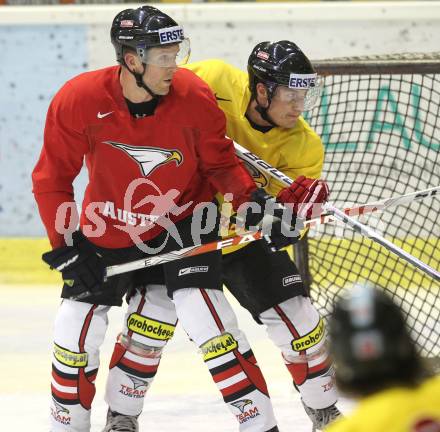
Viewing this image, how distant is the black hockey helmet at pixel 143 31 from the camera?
3.14 meters

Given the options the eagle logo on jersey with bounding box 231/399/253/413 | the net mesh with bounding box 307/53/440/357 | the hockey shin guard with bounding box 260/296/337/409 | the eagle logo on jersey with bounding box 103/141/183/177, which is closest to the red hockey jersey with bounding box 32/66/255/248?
the eagle logo on jersey with bounding box 103/141/183/177

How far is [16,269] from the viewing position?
19.4 feet

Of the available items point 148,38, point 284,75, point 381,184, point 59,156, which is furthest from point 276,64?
point 381,184

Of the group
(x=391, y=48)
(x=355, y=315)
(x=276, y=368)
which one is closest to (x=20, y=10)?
(x=391, y=48)

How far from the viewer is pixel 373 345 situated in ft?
5.65

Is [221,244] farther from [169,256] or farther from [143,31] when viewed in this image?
[143,31]

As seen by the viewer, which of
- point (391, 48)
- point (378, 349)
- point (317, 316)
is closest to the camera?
point (378, 349)

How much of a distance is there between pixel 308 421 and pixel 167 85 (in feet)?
4.09

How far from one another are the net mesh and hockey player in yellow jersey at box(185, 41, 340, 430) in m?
1.05

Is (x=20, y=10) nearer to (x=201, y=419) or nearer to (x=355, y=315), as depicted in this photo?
(x=201, y=419)

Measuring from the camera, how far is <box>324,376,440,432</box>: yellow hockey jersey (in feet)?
5.51

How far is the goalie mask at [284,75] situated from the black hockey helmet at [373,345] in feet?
5.53

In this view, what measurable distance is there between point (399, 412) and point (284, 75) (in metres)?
1.83

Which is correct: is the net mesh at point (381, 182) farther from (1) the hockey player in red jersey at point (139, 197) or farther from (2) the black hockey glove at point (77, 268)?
(2) the black hockey glove at point (77, 268)
